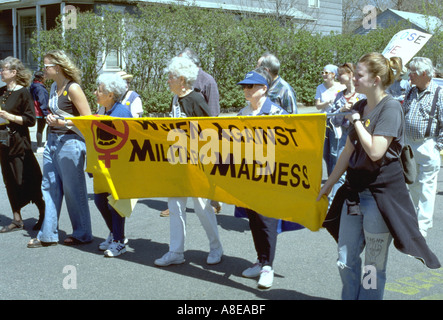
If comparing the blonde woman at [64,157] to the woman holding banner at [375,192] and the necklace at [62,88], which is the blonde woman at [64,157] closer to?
the necklace at [62,88]

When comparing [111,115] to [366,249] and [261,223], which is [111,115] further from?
[366,249]

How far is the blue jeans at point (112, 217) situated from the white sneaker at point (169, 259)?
610mm

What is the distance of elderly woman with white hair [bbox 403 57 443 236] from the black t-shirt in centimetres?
311

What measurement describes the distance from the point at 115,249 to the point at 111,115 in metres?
1.34

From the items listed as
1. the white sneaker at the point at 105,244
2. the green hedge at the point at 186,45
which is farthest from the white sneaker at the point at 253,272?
the green hedge at the point at 186,45

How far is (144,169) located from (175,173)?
34cm

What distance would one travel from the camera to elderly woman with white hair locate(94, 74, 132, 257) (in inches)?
237

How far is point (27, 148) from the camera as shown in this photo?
23.4 feet

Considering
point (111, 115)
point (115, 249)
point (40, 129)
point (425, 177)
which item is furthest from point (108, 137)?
point (40, 129)

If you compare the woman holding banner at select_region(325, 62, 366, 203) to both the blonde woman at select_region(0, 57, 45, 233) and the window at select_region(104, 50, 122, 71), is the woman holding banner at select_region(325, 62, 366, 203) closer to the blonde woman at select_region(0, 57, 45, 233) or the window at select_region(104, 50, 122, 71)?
the blonde woman at select_region(0, 57, 45, 233)

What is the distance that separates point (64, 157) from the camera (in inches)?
245

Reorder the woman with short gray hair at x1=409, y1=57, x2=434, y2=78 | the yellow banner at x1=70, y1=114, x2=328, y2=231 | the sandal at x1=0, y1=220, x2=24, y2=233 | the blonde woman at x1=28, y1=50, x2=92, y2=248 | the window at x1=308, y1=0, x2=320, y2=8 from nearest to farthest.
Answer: the yellow banner at x1=70, y1=114, x2=328, y2=231
the blonde woman at x1=28, y1=50, x2=92, y2=248
the woman with short gray hair at x1=409, y1=57, x2=434, y2=78
the sandal at x1=0, y1=220, x2=24, y2=233
the window at x1=308, y1=0, x2=320, y2=8

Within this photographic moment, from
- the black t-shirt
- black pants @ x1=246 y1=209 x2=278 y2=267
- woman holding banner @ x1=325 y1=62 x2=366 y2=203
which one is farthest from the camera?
woman holding banner @ x1=325 y1=62 x2=366 y2=203

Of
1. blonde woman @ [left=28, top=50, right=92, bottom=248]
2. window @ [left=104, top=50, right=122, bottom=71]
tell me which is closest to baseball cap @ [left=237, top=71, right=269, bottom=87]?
blonde woman @ [left=28, top=50, right=92, bottom=248]
